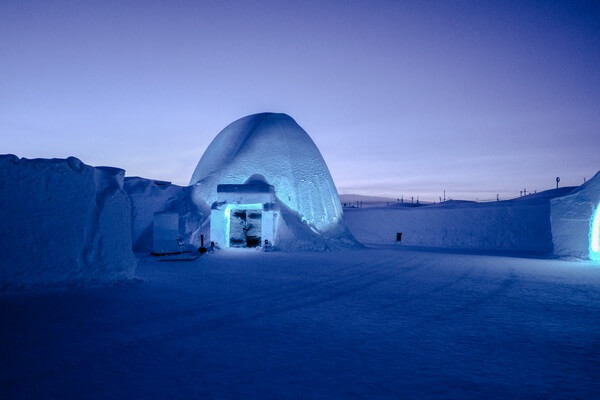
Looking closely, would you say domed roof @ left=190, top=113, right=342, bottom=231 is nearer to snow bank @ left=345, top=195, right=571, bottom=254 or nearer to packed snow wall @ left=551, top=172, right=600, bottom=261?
snow bank @ left=345, top=195, right=571, bottom=254

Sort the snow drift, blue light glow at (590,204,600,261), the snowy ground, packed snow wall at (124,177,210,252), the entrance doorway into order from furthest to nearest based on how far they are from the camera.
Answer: the snow drift, the entrance doorway, packed snow wall at (124,177,210,252), blue light glow at (590,204,600,261), the snowy ground

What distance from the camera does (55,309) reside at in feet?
17.7

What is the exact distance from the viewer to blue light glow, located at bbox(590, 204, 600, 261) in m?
13.5

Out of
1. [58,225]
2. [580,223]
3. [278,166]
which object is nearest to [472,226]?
[580,223]

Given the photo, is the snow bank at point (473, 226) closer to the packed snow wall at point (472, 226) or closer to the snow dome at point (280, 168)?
the packed snow wall at point (472, 226)

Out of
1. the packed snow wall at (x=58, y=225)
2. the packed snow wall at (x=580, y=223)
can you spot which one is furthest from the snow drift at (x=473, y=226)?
the packed snow wall at (x=58, y=225)

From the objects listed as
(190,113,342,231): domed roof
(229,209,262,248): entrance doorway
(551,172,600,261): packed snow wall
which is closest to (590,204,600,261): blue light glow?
(551,172,600,261): packed snow wall

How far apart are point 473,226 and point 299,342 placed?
80.0 feet

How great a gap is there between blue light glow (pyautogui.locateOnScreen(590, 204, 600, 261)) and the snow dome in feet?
33.9

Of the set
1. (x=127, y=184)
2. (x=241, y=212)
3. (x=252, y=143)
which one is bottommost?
(x=241, y=212)

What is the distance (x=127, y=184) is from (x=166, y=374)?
18.4 m

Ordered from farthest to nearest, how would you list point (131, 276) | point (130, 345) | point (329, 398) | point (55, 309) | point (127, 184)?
1. point (127, 184)
2. point (131, 276)
3. point (55, 309)
4. point (130, 345)
5. point (329, 398)

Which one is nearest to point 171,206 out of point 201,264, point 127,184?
point 127,184

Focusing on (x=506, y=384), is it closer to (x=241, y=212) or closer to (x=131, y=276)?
(x=131, y=276)
